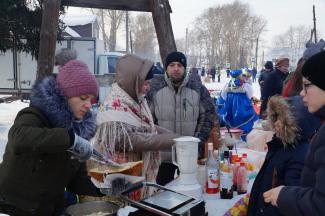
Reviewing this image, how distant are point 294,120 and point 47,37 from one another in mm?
3657

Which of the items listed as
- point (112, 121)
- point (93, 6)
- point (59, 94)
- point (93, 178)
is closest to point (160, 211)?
point (93, 178)

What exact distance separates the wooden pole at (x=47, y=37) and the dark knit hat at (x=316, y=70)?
383 centimetres

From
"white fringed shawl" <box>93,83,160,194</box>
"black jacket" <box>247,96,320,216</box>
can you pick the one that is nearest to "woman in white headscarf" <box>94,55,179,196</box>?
"white fringed shawl" <box>93,83,160,194</box>

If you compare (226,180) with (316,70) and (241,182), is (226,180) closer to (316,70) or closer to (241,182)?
(241,182)

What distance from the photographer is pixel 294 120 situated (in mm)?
2256

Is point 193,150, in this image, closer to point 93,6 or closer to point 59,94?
point 59,94

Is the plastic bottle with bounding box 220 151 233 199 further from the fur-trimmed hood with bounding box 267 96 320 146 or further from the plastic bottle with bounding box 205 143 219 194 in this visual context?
the fur-trimmed hood with bounding box 267 96 320 146

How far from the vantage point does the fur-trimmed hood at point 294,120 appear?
2234 millimetres

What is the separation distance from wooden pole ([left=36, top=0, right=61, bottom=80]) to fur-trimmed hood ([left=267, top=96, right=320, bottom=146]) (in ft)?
11.2

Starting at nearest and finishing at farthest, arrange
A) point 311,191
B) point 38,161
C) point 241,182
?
1. point 311,191
2. point 38,161
3. point 241,182

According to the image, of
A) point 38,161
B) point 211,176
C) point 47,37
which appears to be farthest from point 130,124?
point 47,37

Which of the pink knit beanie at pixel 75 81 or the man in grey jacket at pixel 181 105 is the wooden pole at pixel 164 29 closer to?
the man in grey jacket at pixel 181 105

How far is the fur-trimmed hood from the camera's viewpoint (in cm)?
223

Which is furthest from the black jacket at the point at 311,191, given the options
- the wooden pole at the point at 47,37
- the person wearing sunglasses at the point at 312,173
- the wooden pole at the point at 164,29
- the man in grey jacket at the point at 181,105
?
the wooden pole at the point at 47,37
